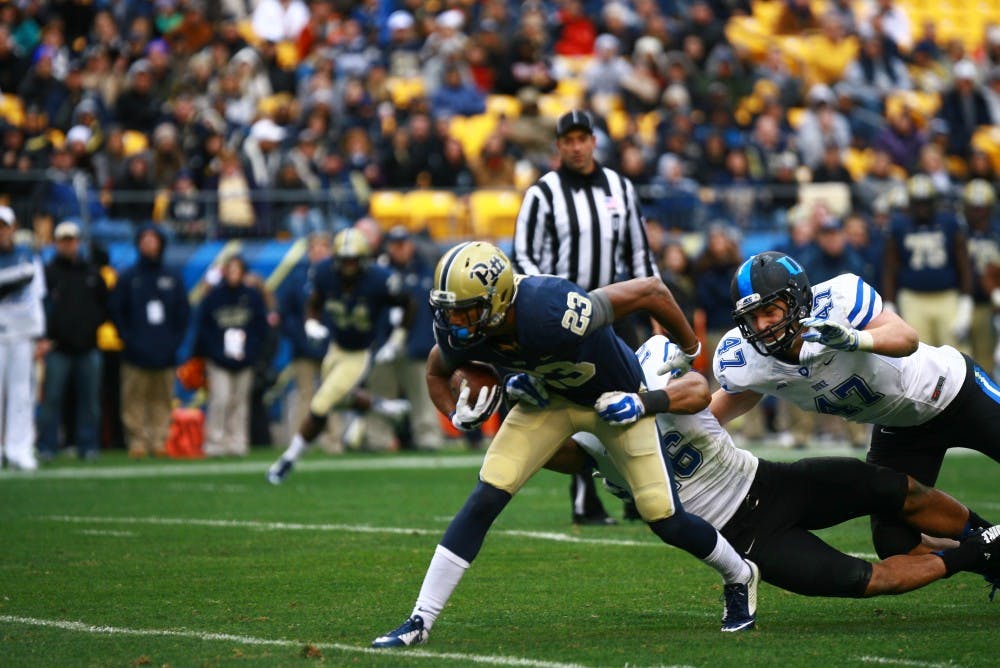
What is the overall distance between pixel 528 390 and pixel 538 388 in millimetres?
36

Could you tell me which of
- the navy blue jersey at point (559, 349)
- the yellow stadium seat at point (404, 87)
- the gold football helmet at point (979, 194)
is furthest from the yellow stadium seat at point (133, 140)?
the navy blue jersey at point (559, 349)

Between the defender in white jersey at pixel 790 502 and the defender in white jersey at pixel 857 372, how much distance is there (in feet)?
0.67

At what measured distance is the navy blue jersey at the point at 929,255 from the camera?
12.9 meters

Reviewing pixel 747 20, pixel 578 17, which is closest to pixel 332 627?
pixel 578 17

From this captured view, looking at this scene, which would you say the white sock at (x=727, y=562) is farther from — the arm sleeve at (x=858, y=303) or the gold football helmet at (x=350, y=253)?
the gold football helmet at (x=350, y=253)

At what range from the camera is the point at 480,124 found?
17.1 metres

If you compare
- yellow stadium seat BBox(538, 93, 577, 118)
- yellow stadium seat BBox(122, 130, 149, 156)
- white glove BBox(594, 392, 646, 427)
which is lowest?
white glove BBox(594, 392, 646, 427)

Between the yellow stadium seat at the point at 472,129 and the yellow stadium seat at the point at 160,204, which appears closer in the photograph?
the yellow stadium seat at the point at 160,204

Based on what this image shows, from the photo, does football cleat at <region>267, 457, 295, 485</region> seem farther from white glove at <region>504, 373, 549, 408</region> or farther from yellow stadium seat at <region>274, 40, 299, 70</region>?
yellow stadium seat at <region>274, 40, 299, 70</region>

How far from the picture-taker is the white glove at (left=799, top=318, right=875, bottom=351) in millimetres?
5184

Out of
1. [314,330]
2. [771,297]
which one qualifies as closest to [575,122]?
[771,297]

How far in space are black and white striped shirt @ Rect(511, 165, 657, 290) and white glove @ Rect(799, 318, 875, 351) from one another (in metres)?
2.78

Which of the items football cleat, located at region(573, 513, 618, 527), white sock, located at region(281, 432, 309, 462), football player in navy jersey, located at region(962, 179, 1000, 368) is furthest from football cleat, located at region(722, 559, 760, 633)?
football player in navy jersey, located at region(962, 179, 1000, 368)

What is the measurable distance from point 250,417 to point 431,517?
670 centimetres
